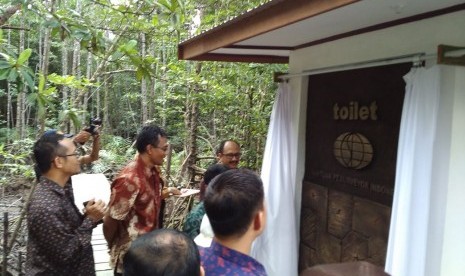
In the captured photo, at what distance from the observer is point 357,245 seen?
11.0ft

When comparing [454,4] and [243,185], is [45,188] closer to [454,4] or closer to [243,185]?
[243,185]

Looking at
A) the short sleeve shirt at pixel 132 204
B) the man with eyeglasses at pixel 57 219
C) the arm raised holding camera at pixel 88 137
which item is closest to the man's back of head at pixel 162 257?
the man with eyeglasses at pixel 57 219

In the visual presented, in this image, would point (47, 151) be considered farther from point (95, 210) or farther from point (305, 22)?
point (305, 22)

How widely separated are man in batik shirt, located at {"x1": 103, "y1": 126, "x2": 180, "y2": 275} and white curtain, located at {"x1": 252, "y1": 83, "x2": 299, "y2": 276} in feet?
4.42

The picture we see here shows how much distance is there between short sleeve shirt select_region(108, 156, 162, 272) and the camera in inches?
107

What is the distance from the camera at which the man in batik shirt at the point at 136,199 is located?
274 cm

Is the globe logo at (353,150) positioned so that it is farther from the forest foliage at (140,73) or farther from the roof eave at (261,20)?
the forest foliage at (140,73)

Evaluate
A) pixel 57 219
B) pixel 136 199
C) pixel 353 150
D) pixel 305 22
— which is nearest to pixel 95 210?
pixel 57 219

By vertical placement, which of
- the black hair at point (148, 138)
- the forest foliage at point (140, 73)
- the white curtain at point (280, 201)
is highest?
the forest foliage at point (140, 73)

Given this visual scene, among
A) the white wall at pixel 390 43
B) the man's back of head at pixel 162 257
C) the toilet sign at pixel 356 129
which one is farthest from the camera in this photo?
the toilet sign at pixel 356 129

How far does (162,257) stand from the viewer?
131cm

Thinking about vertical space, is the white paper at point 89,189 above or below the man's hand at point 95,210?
below

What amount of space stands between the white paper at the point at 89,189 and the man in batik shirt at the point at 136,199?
2.16ft

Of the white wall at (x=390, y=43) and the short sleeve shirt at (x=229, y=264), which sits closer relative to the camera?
the short sleeve shirt at (x=229, y=264)
